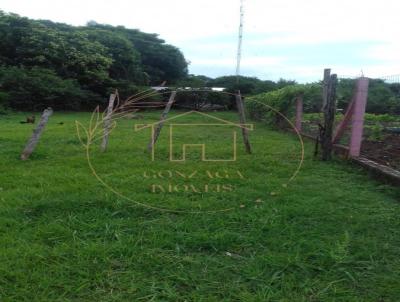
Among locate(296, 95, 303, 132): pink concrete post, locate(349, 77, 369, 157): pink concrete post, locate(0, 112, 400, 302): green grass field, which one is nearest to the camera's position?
locate(0, 112, 400, 302): green grass field

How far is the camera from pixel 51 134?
27.2 feet

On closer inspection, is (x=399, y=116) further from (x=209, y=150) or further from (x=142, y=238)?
(x=142, y=238)

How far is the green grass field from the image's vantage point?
2209 millimetres

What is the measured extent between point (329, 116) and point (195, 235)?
142 inches

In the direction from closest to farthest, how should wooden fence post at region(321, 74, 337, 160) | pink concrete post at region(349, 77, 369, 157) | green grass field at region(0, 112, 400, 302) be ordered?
1. green grass field at region(0, 112, 400, 302)
2. pink concrete post at region(349, 77, 369, 157)
3. wooden fence post at region(321, 74, 337, 160)

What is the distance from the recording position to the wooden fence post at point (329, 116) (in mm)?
5602

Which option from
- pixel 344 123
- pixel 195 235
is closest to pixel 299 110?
pixel 344 123

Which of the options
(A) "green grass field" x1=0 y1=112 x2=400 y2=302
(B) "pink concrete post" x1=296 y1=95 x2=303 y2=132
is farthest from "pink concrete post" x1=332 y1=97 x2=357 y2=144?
(B) "pink concrete post" x1=296 y1=95 x2=303 y2=132

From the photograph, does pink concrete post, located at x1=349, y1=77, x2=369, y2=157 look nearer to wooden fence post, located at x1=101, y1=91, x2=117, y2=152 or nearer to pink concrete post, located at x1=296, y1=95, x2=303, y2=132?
pink concrete post, located at x1=296, y1=95, x2=303, y2=132

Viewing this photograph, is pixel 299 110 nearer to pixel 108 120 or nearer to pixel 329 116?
pixel 329 116

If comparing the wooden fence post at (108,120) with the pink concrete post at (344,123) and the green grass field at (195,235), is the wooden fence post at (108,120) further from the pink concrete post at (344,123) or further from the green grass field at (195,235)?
the pink concrete post at (344,123)

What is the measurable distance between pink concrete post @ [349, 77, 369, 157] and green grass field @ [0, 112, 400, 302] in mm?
681

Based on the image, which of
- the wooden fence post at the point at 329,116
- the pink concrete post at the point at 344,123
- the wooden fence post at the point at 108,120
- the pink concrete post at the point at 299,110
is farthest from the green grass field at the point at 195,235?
the pink concrete post at the point at 299,110

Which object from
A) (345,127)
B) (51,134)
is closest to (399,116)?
(345,127)
